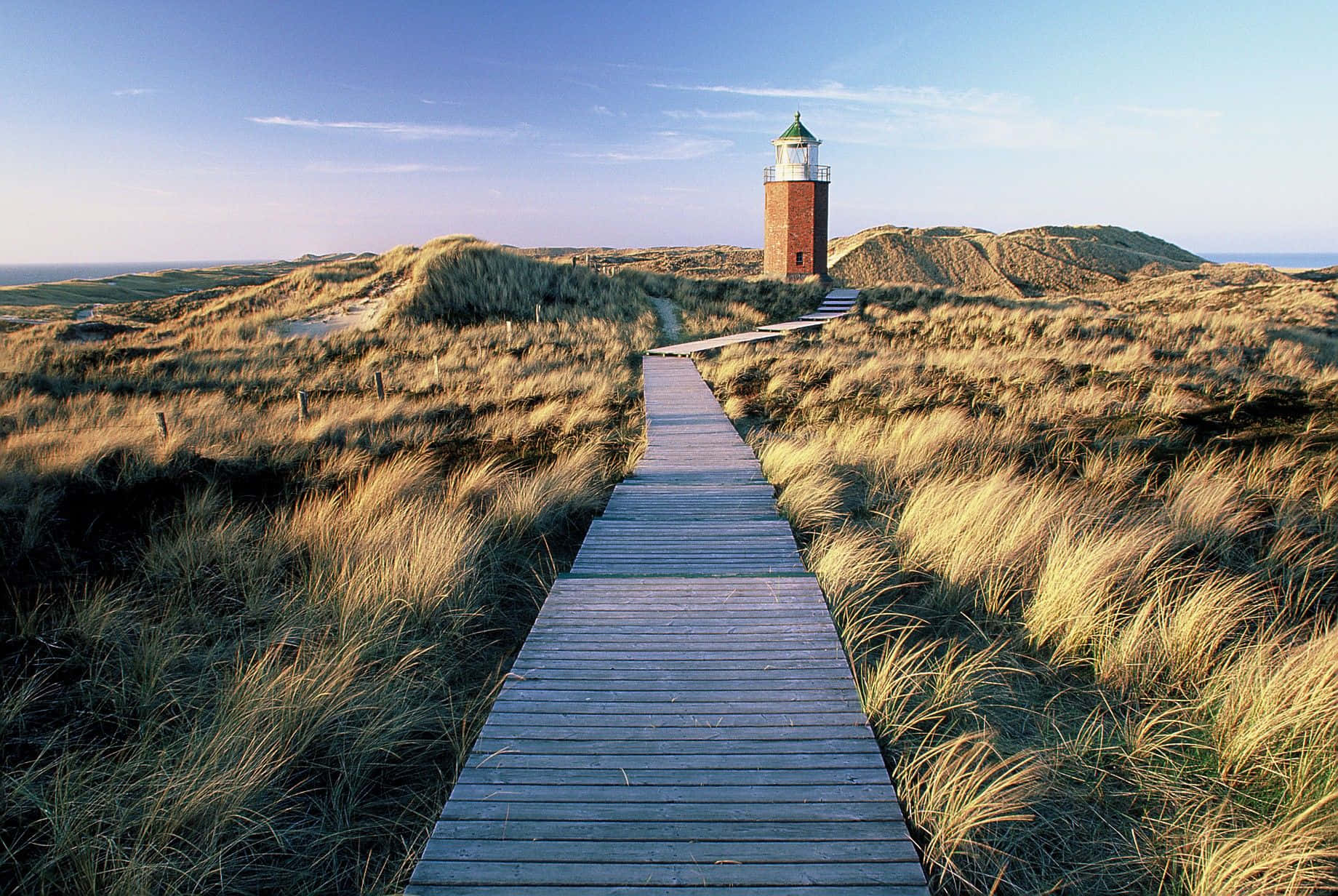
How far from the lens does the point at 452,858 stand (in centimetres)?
220

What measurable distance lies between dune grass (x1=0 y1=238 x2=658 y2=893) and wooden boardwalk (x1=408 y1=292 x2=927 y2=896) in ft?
1.49

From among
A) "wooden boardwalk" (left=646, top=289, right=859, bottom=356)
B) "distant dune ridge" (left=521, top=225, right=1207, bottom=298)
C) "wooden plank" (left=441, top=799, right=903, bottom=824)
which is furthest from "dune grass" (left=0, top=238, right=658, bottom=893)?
"distant dune ridge" (left=521, top=225, right=1207, bottom=298)

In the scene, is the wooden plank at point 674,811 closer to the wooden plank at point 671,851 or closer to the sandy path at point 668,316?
the wooden plank at point 671,851

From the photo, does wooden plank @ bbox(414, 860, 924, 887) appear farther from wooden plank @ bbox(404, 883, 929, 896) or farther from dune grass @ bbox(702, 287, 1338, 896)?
dune grass @ bbox(702, 287, 1338, 896)

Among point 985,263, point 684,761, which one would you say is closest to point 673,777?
point 684,761

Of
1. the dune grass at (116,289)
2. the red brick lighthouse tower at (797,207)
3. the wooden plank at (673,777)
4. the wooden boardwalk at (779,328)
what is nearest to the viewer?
the wooden plank at (673,777)

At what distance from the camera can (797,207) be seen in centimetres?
3153

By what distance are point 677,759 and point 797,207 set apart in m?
31.9

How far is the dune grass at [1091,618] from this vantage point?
2.57 metres

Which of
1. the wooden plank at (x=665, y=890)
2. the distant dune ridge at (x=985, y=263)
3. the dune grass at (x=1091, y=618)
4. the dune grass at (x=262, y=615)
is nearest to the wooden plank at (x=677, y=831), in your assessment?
the wooden plank at (x=665, y=890)

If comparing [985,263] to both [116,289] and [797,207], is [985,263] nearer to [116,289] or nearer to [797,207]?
[797,207]

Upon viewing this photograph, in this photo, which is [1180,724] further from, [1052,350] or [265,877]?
[1052,350]

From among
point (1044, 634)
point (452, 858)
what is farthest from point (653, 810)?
point (1044, 634)

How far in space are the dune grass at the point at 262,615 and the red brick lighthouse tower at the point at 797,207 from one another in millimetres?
23506
